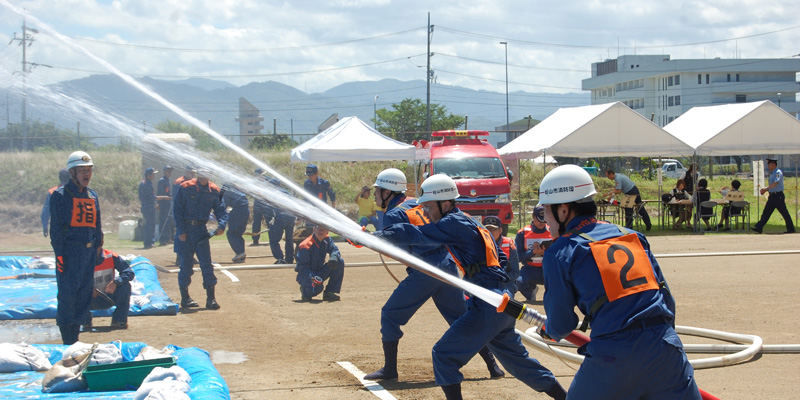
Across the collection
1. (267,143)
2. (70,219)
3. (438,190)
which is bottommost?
(70,219)

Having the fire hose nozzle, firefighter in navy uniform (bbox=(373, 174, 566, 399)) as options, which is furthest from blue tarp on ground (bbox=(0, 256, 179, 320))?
the fire hose nozzle

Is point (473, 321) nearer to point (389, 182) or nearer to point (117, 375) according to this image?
point (389, 182)

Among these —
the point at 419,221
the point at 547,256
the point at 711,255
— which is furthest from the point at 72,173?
the point at 711,255

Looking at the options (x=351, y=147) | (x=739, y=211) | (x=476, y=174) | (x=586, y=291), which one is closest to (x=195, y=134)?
(x=351, y=147)

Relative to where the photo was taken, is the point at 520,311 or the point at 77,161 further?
the point at 77,161

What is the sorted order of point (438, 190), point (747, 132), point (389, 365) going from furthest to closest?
point (747, 132)
point (389, 365)
point (438, 190)

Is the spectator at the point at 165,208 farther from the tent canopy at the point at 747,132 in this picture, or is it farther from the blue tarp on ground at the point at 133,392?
the tent canopy at the point at 747,132

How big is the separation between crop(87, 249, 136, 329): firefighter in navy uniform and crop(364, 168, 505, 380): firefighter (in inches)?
153

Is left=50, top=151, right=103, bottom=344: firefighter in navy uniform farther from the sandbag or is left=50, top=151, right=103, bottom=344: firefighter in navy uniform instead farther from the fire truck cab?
the fire truck cab

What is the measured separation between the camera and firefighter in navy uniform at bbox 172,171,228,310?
1035cm

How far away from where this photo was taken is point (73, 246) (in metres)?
7.51

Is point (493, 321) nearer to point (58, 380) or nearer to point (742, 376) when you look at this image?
point (742, 376)

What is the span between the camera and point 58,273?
24.8ft

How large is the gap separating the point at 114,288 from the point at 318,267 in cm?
325
